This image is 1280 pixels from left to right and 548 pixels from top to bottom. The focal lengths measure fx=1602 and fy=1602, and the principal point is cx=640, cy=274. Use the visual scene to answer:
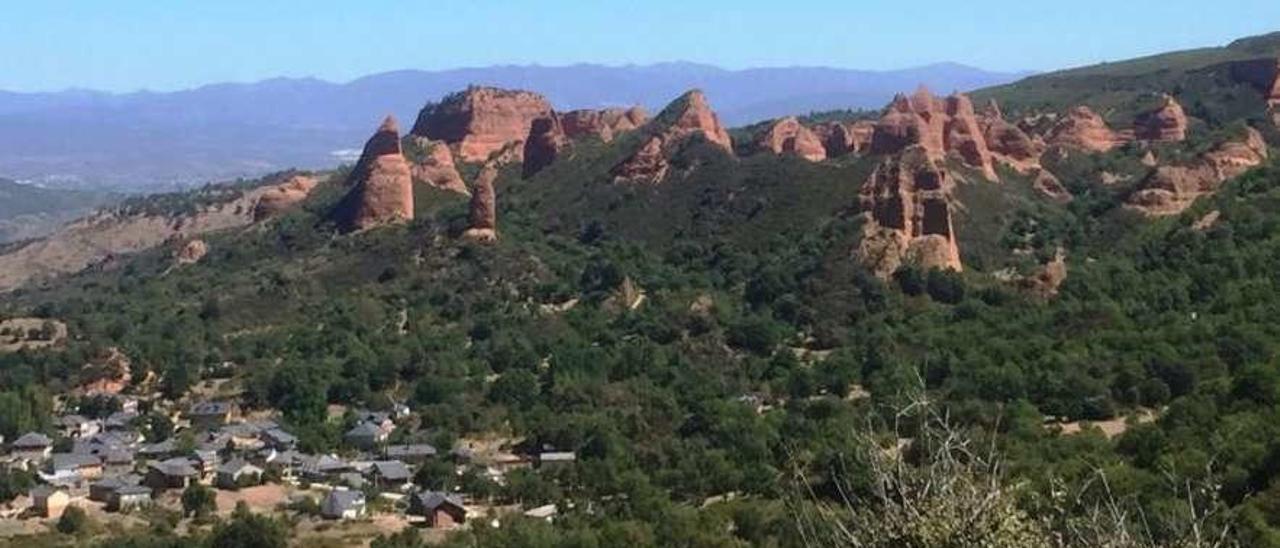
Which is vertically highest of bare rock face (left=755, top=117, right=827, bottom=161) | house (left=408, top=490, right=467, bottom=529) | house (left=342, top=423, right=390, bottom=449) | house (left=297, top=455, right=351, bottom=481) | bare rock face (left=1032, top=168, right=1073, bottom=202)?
bare rock face (left=755, top=117, right=827, bottom=161)

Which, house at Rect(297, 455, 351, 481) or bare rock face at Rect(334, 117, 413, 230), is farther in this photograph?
bare rock face at Rect(334, 117, 413, 230)

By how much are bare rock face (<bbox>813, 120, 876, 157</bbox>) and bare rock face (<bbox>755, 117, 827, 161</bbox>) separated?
443 mm

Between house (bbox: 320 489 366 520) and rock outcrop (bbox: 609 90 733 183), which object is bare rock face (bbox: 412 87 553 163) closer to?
rock outcrop (bbox: 609 90 733 183)

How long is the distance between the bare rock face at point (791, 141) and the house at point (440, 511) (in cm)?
3850

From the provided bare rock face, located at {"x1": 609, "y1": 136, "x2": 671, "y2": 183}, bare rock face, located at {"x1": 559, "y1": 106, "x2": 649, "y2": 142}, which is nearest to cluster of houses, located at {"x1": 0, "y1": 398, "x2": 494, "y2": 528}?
bare rock face, located at {"x1": 609, "y1": 136, "x2": 671, "y2": 183}

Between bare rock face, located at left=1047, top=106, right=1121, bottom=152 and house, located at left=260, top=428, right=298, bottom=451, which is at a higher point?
bare rock face, located at left=1047, top=106, right=1121, bottom=152

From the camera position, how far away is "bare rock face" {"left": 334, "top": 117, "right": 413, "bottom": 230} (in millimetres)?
76438

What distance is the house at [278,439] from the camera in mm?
48125

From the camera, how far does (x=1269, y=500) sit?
78.8 feet

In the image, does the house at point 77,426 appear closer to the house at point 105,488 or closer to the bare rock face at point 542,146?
the house at point 105,488

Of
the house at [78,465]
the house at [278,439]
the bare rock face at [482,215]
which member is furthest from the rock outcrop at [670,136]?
the house at [78,465]

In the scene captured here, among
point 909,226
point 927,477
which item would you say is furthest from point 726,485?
point 927,477

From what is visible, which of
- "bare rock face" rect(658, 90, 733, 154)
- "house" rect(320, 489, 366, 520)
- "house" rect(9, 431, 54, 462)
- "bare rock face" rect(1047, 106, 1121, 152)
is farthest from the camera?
"bare rock face" rect(1047, 106, 1121, 152)

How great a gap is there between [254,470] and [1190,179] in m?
39.8
